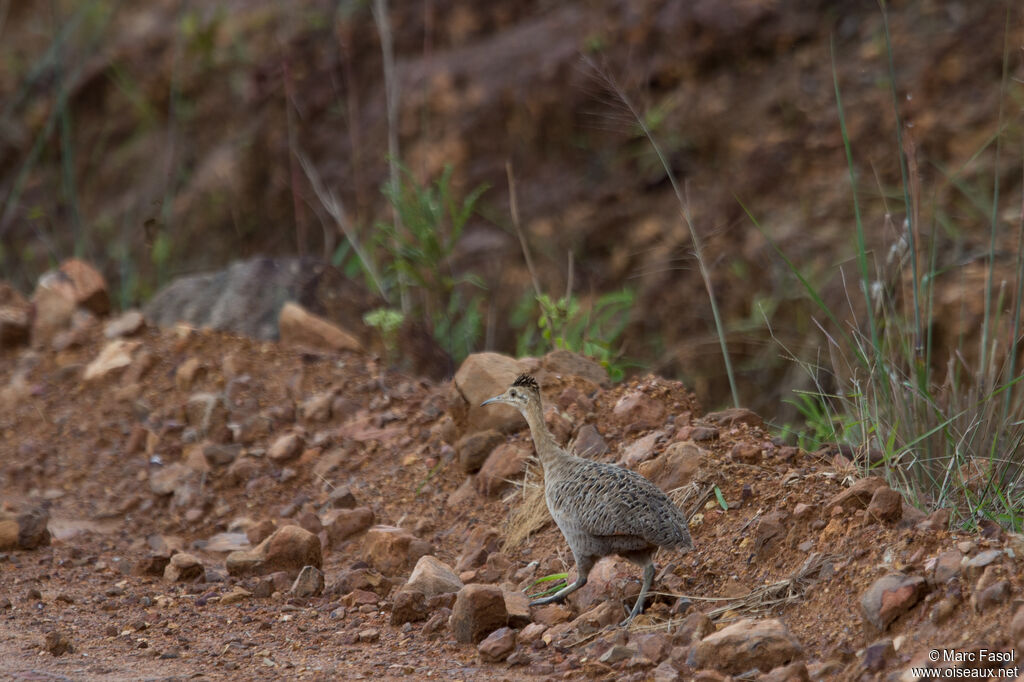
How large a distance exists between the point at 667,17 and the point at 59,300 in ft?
16.2

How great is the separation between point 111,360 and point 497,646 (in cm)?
365

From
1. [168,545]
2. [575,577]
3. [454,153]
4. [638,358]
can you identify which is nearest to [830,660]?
[575,577]

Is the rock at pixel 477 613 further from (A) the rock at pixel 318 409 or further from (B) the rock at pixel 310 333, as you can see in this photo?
(B) the rock at pixel 310 333

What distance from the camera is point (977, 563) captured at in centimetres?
281

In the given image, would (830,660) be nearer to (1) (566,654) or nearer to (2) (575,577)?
(1) (566,654)

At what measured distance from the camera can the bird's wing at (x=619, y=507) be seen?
329cm

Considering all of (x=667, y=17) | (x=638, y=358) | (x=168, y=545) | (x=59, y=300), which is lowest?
(x=638, y=358)

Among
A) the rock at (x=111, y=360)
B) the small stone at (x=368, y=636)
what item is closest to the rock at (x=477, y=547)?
the small stone at (x=368, y=636)

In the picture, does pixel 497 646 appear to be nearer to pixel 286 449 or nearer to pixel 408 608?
pixel 408 608

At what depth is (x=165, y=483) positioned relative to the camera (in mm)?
5227

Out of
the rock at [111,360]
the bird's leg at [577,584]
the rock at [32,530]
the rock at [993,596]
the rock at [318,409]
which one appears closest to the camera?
the rock at [993,596]

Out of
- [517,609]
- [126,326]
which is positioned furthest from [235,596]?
[126,326]

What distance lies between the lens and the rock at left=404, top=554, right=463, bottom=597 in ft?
12.0

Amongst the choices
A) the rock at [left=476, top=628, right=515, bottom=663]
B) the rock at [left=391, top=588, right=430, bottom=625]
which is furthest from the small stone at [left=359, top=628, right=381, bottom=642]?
the rock at [left=476, top=628, right=515, bottom=663]
